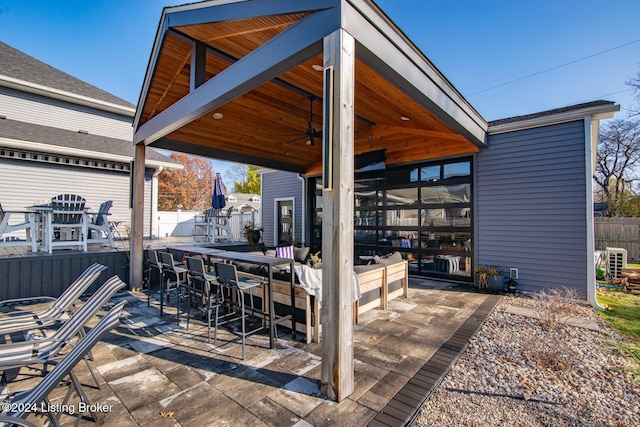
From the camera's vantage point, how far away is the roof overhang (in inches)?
107

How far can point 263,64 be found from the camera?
294 cm

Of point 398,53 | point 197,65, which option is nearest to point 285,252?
point 197,65

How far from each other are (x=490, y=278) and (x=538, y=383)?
3498 mm

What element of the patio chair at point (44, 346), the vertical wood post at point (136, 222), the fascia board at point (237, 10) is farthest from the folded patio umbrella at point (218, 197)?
the patio chair at point (44, 346)

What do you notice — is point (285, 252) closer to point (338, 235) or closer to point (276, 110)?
point (276, 110)

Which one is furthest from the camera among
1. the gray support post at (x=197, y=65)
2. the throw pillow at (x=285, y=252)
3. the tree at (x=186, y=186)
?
the tree at (x=186, y=186)

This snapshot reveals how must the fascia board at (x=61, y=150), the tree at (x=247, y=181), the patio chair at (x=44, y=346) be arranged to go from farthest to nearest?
1. the tree at (x=247, y=181)
2. the fascia board at (x=61, y=150)
3. the patio chair at (x=44, y=346)

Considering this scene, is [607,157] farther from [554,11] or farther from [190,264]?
[190,264]

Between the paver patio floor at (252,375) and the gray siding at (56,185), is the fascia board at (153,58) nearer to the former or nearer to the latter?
the paver patio floor at (252,375)

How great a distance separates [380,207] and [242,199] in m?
17.1

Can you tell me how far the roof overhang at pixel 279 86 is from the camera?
8.88 feet

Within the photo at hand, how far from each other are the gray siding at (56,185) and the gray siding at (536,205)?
1068 centimetres

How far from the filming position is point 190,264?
3543 mm

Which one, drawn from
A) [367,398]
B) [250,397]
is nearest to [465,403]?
[367,398]
